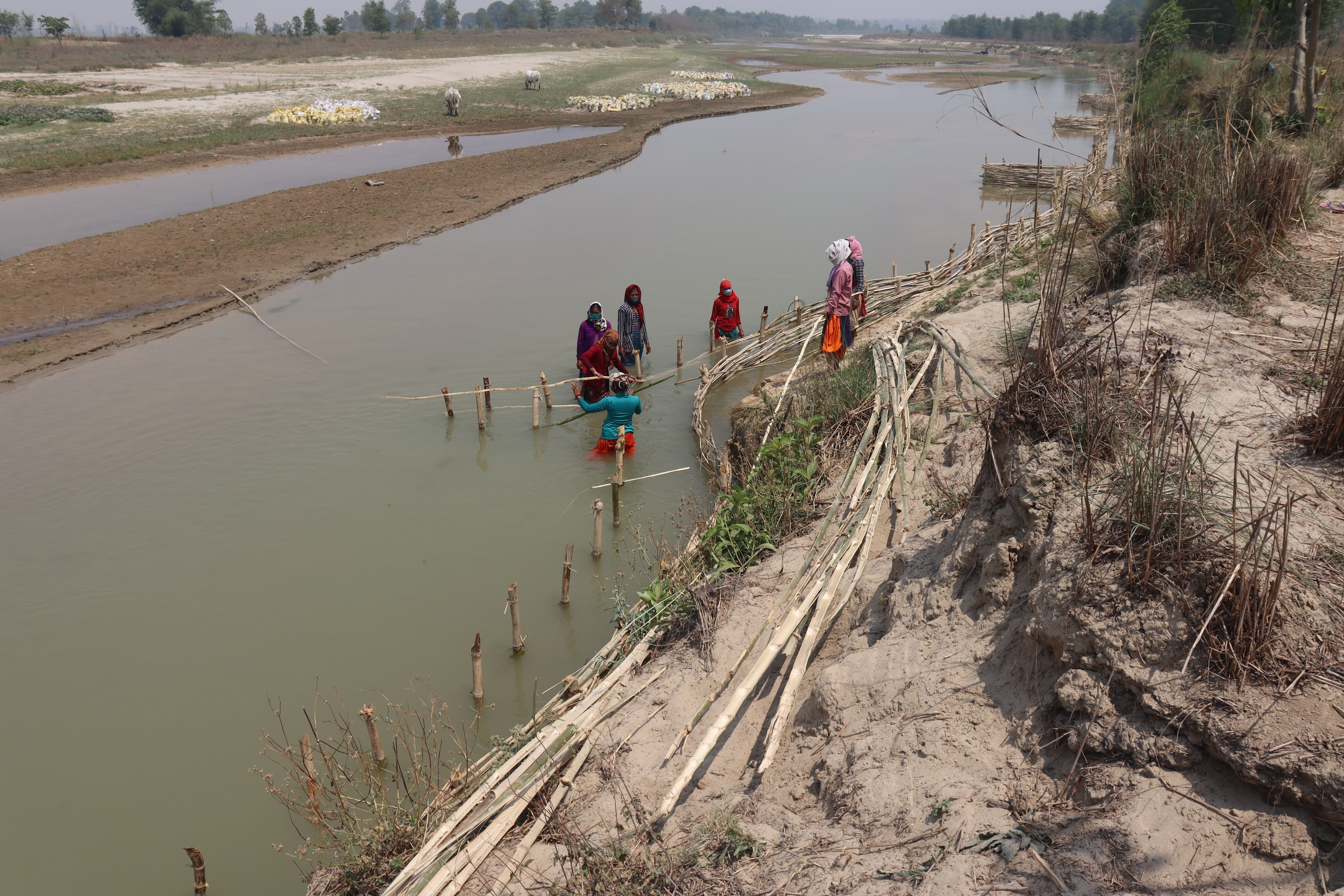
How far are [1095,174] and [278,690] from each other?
21.9ft

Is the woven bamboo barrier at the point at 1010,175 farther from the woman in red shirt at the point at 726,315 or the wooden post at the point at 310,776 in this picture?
the wooden post at the point at 310,776

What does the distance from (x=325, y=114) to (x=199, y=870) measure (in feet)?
109

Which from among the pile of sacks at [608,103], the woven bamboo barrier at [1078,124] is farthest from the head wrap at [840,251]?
the pile of sacks at [608,103]

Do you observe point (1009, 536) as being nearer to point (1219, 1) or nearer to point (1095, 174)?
point (1095, 174)

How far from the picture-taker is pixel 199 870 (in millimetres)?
3727

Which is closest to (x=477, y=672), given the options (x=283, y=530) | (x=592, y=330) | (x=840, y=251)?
(x=283, y=530)

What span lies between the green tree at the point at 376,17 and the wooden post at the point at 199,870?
9181 cm

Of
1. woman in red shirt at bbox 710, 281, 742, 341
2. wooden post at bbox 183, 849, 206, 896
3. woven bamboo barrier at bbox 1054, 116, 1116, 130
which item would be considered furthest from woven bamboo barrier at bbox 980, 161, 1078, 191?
wooden post at bbox 183, 849, 206, 896

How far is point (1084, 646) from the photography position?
2826 mm

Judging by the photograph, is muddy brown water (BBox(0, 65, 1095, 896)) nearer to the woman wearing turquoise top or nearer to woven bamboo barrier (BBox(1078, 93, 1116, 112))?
the woman wearing turquoise top

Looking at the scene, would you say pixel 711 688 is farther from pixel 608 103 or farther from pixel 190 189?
pixel 608 103

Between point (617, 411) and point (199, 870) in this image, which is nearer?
point (199, 870)

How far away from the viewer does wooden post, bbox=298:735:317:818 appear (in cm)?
392

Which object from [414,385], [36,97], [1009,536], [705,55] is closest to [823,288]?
[414,385]
